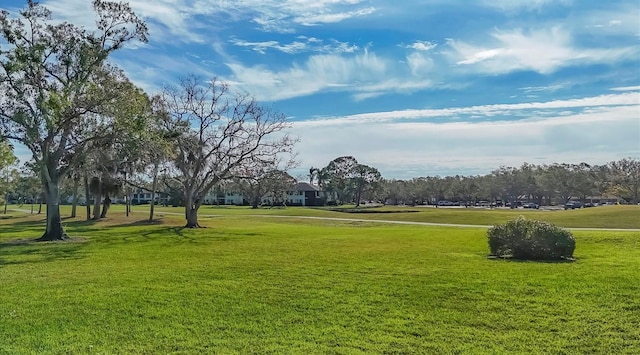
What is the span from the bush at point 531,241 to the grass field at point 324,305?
28.0 inches

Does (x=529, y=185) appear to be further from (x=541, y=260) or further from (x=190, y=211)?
(x=541, y=260)

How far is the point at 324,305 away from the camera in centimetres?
909

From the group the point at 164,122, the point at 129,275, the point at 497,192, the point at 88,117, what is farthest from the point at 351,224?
the point at 497,192

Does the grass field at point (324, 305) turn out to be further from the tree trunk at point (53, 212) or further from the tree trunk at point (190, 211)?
the tree trunk at point (190, 211)

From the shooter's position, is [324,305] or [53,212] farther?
[53,212]

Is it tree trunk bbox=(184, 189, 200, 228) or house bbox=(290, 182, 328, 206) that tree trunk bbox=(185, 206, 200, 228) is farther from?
house bbox=(290, 182, 328, 206)

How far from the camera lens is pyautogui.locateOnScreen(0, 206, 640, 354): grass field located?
7102 mm

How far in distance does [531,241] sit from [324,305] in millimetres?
8441

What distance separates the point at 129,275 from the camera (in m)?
12.5

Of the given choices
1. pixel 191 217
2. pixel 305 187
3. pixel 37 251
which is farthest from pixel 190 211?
pixel 305 187

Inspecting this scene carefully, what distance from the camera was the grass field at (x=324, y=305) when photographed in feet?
23.3

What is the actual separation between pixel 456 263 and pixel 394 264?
65.3 inches

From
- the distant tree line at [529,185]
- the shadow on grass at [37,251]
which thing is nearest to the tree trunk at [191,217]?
the shadow on grass at [37,251]

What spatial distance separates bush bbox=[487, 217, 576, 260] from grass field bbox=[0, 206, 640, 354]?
28.0 inches
